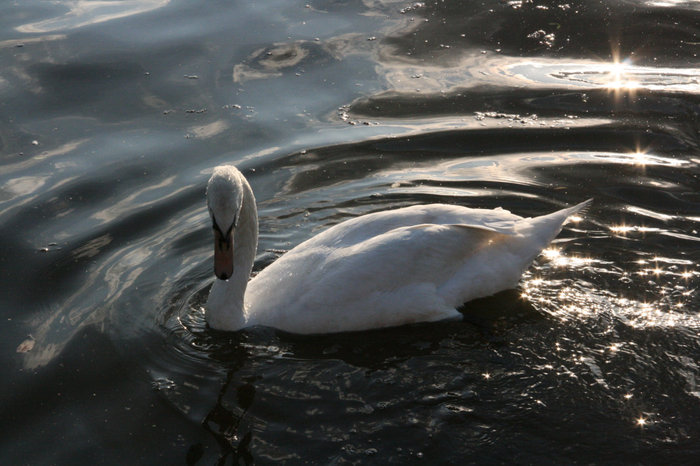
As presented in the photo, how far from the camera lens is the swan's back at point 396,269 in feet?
22.9

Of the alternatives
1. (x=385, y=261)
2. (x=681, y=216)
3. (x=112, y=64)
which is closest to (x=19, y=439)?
(x=385, y=261)

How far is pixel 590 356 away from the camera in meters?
6.46

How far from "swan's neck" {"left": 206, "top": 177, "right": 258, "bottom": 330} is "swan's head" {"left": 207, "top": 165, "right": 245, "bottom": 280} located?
469 millimetres

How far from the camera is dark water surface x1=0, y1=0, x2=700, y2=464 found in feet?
19.5

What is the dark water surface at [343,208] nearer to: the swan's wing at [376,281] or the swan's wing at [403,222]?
the swan's wing at [376,281]

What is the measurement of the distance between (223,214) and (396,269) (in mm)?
1470

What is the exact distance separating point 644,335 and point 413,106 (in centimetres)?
545

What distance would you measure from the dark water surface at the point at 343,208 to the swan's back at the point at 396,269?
0.67ft

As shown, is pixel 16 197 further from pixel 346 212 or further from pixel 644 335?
pixel 644 335

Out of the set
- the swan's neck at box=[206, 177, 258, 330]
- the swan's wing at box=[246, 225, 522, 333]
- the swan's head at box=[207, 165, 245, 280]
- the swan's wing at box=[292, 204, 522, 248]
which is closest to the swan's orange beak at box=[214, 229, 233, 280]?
the swan's head at box=[207, 165, 245, 280]

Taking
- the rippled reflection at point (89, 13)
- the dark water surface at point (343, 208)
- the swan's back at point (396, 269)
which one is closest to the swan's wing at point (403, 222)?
the swan's back at point (396, 269)

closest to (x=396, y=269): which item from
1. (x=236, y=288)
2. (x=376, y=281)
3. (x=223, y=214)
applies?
(x=376, y=281)

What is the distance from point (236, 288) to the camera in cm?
714

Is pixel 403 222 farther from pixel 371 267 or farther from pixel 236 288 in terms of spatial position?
pixel 236 288
